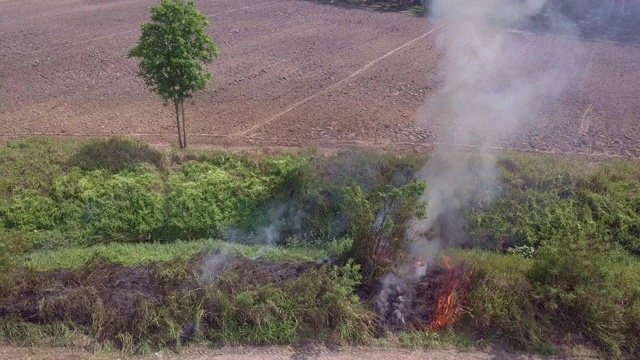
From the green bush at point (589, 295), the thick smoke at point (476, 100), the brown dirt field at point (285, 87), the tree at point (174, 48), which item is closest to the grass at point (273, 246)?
the green bush at point (589, 295)

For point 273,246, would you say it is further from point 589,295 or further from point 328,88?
point 328,88

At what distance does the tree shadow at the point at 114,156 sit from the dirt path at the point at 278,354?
13.5 ft

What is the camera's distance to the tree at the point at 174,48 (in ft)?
35.5

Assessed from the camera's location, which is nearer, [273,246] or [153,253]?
[153,253]

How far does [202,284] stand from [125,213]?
9.09 ft

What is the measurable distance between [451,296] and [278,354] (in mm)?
2538

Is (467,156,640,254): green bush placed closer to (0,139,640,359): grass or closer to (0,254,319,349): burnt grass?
(0,139,640,359): grass

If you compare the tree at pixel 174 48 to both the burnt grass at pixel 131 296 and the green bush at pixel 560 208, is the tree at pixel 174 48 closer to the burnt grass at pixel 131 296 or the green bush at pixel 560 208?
the burnt grass at pixel 131 296

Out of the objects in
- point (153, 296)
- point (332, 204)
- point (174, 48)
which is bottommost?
point (153, 296)

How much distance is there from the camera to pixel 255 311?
780 centimetres

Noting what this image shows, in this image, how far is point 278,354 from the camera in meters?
7.54

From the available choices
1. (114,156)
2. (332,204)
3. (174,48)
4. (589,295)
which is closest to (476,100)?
(332,204)

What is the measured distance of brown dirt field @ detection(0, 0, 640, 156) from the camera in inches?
515

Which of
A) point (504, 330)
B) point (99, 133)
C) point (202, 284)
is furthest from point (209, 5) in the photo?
point (504, 330)
